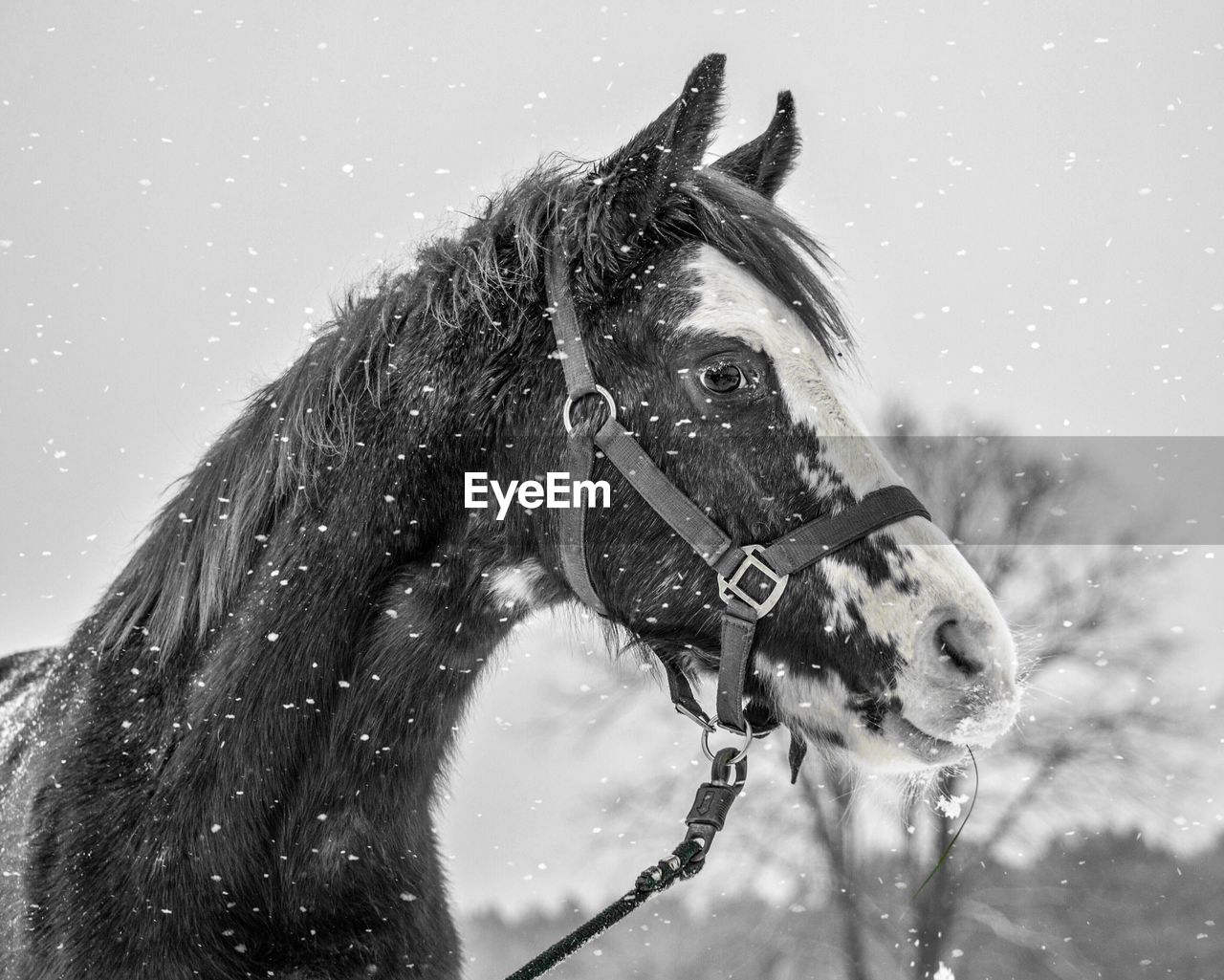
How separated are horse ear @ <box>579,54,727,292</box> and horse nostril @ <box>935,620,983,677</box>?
1157 mm

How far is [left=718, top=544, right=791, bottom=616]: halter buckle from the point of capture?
2.16 m

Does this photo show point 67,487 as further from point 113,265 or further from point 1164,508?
point 113,265

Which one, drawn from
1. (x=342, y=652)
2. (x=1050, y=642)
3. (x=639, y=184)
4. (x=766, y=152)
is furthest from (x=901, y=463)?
(x=342, y=652)

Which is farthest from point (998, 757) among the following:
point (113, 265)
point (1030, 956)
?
Answer: point (113, 265)

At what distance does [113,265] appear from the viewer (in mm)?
60031

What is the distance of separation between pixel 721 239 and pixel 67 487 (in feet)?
81.2

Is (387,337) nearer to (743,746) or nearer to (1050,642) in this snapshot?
(743,746)

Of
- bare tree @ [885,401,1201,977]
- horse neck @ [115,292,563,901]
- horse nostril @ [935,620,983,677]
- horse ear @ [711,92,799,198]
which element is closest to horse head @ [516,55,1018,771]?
horse nostril @ [935,620,983,677]

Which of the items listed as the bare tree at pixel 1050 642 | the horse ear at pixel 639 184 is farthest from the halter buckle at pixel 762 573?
the bare tree at pixel 1050 642

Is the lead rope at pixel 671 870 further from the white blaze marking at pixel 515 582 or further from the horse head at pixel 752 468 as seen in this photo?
the white blaze marking at pixel 515 582

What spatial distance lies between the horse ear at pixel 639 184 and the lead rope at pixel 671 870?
1.27m

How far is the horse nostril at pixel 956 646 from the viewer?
2004 mm

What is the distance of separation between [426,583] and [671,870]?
0.91 meters

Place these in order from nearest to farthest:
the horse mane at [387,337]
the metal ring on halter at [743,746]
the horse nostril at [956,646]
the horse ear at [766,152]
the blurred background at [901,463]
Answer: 1. the horse nostril at [956,646]
2. the metal ring on halter at [743,746]
3. the horse mane at [387,337]
4. the horse ear at [766,152]
5. the blurred background at [901,463]
